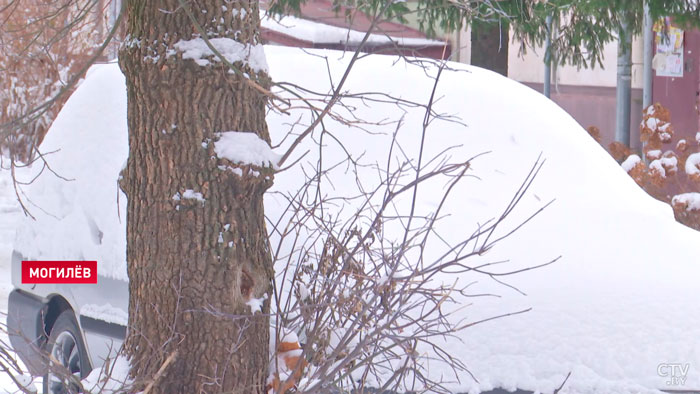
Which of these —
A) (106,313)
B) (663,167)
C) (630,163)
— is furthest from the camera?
(630,163)

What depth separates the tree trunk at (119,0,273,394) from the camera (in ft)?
9.81

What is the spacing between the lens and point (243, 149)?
9.83 ft

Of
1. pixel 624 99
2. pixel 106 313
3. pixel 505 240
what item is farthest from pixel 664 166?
pixel 106 313

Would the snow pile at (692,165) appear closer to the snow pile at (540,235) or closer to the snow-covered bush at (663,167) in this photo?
the snow-covered bush at (663,167)

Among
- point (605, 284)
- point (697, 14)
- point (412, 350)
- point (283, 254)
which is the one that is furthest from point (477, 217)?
point (697, 14)

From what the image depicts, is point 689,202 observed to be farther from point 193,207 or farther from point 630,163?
point 193,207

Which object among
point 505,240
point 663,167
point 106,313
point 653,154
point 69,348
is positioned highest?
point 505,240

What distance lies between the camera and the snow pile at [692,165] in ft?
31.4

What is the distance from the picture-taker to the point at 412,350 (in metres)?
2.75

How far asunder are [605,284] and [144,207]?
5.55ft

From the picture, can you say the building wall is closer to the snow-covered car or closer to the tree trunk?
the snow-covered car

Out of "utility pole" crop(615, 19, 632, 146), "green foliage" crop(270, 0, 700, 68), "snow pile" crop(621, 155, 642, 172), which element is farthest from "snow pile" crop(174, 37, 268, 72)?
"utility pole" crop(615, 19, 632, 146)

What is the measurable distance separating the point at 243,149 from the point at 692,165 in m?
7.48

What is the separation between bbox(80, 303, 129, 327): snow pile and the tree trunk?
1.21m
